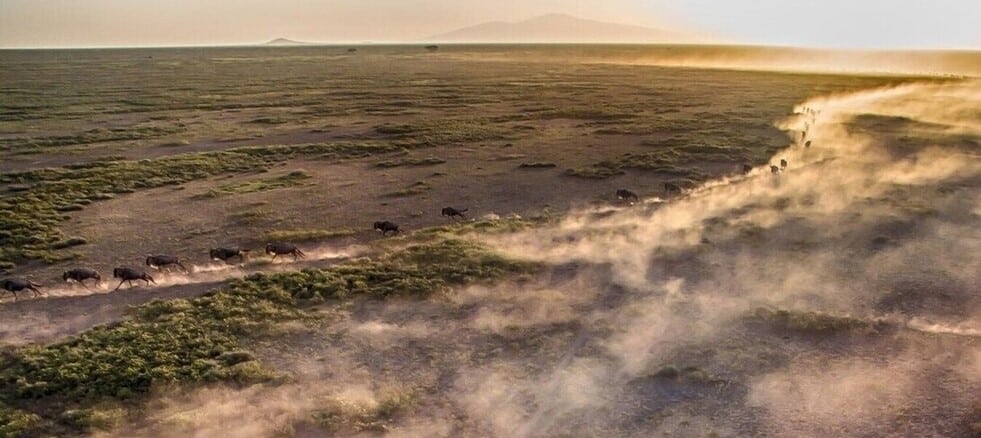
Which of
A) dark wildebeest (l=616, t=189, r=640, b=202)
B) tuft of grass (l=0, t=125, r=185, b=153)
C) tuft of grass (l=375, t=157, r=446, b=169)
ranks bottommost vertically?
dark wildebeest (l=616, t=189, r=640, b=202)

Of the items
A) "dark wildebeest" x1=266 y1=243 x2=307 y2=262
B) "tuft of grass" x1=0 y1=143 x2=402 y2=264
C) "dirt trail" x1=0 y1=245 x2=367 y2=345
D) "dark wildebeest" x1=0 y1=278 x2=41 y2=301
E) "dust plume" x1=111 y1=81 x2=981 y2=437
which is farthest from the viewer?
"tuft of grass" x1=0 y1=143 x2=402 y2=264

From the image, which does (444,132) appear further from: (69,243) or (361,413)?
(361,413)

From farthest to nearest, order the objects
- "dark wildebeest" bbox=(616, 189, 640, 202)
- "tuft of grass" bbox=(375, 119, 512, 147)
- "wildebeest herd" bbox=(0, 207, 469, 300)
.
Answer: "tuft of grass" bbox=(375, 119, 512, 147) < "dark wildebeest" bbox=(616, 189, 640, 202) < "wildebeest herd" bbox=(0, 207, 469, 300)

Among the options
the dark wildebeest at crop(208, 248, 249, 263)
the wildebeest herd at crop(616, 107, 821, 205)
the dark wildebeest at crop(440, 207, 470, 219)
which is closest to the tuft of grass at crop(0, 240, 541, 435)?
the dark wildebeest at crop(208, 248, 249, 263)

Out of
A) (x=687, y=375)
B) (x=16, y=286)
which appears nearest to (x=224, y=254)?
(x=16, y=286)

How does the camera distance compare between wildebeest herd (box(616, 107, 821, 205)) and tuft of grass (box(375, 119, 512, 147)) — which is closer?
wildebeest herd (box(616, 107, 821, 205))

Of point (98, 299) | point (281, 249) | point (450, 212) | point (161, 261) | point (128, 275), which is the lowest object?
point (98, 299)

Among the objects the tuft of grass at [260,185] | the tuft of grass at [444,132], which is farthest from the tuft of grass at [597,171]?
the tuft of grass at [260,185]

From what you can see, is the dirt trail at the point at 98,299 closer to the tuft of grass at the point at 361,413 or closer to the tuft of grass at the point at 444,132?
the tuft of grass at the point at 361,413

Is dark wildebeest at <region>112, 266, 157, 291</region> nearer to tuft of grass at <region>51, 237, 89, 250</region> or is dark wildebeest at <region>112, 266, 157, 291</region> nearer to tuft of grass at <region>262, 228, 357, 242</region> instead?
tuft of grass at <region>262, 228, 357, 242</region>
